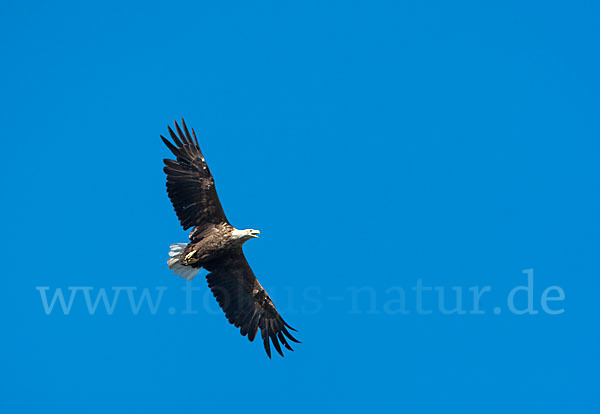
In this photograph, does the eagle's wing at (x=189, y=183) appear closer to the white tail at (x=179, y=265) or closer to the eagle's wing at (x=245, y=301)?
the white tail at (x=179, y=265)

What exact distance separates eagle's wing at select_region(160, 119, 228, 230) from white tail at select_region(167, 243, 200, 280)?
0.51 meters

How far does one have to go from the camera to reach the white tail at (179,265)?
16875 mm

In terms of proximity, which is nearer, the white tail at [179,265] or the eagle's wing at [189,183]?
the eagle's wing at [189,183]

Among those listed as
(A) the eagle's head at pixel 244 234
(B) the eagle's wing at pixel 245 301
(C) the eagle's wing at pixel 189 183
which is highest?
(C) the eagle's wing at pixel 189 183

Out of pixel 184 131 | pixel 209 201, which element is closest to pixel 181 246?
pixel 209 201

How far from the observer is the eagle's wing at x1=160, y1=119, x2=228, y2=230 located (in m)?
16.5

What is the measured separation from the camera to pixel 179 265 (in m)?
17.0

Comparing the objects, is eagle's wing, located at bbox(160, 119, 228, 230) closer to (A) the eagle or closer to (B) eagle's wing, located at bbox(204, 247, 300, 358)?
(A) the eagle

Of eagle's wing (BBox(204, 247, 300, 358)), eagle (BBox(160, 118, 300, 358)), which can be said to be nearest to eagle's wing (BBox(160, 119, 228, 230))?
eagle (BBox(160, 118, 300, 358))

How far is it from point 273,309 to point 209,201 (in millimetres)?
2494

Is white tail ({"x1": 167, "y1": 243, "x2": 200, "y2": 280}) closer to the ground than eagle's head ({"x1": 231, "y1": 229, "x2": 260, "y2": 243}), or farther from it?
closer to the ground

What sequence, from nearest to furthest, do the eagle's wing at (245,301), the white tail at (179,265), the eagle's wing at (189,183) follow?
the eagle's wing at (189,183) → the white tail at (179,265) → the eagle's wing at (245,301)

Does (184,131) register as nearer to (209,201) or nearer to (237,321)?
(209,201)

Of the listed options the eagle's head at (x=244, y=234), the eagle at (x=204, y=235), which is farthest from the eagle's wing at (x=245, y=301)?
the eagle's head at (x=244, y=234)
